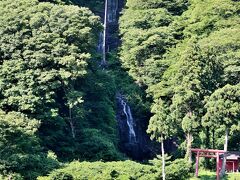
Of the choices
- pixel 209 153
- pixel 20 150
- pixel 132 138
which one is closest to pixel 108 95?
pixel 132 138

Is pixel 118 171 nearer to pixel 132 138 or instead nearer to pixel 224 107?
pixel 224 107

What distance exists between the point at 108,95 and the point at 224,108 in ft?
33.4

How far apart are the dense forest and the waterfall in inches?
3.0

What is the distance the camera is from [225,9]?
45.9 meters

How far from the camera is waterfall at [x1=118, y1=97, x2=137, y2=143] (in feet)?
138

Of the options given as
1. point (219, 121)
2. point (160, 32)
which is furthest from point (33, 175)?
point (160, 32)

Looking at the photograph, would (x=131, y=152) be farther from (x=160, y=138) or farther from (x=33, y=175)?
(x=33, y=175)

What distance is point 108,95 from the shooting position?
42.6 m

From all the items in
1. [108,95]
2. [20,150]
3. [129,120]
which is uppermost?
[108,95]

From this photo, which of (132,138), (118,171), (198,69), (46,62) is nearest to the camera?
(118,171)

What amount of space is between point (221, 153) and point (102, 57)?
56.7ft

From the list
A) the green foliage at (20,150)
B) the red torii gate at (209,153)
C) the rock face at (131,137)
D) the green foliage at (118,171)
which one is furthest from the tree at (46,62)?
the red torii gate at (209,153)

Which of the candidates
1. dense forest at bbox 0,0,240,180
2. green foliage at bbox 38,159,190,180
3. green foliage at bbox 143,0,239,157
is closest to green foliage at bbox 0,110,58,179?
dense forest at bbox 0,0,240,180

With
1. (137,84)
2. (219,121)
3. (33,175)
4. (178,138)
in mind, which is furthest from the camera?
(137,84)
